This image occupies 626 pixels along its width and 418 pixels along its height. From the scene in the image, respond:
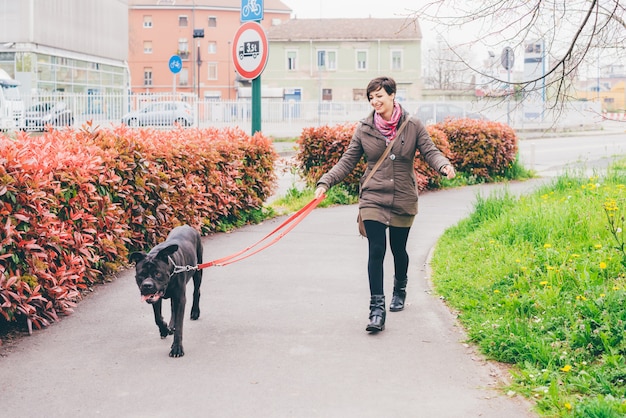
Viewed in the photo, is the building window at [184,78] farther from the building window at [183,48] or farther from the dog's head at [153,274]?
the dog's head at [153,274]

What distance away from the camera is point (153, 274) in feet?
17.8

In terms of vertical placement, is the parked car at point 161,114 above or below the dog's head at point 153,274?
above

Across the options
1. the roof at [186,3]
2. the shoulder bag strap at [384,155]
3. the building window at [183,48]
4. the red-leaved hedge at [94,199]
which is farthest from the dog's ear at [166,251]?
the roof at [186,3]

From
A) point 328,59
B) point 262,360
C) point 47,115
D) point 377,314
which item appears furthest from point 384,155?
point 328,59

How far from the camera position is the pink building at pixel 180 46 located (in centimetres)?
9112

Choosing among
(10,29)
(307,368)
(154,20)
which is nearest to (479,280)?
(307,368)

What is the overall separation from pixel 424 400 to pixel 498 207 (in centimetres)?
564

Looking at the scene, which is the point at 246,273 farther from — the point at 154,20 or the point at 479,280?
the point at 154,20

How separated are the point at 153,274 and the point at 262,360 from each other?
3.00 feet

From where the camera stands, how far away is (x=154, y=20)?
9212 cm

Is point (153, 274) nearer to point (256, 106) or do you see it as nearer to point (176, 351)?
point (176, 351)

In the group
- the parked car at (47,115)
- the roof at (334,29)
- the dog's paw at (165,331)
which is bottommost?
the dog's paw at (165,331)

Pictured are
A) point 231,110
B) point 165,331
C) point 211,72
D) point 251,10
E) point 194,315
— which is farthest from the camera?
point 211,72

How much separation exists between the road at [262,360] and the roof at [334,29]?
2716 inches
